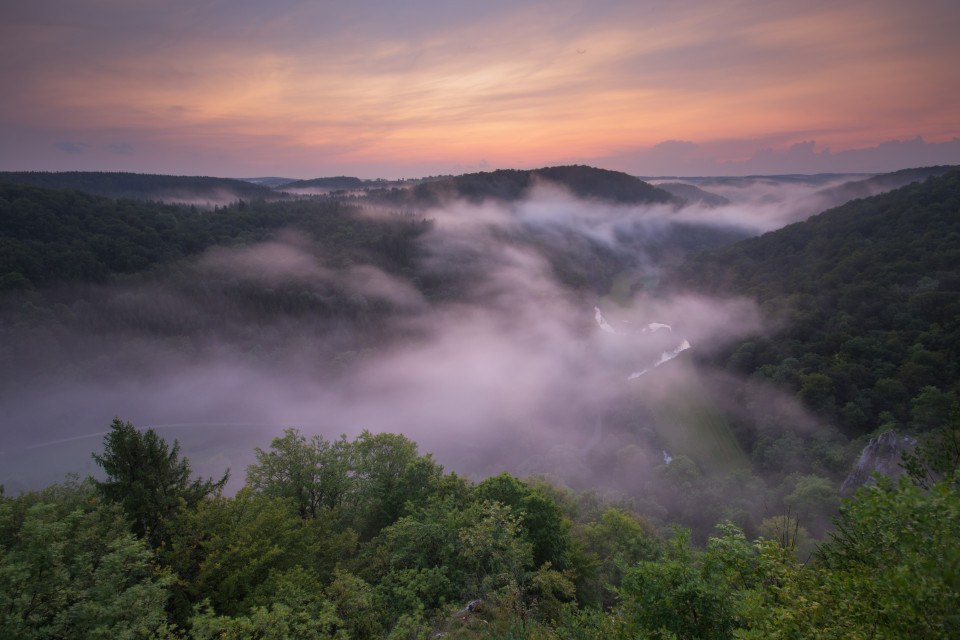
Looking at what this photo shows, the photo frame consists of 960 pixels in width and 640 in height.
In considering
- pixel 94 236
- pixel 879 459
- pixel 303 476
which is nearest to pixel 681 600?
pixel 303 476

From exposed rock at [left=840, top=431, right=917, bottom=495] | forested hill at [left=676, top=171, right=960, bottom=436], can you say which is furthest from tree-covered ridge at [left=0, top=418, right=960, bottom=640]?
forested hill at [left=676, top=171, right=960, bottom=436]

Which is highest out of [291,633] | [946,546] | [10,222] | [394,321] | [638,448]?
[10,222]

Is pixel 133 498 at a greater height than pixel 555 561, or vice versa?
pixel 133 498

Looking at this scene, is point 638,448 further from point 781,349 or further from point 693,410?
point 781,349

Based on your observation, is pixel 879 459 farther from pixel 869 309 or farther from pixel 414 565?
pixel 414 565

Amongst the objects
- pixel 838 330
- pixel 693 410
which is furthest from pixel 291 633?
pixel 838 330

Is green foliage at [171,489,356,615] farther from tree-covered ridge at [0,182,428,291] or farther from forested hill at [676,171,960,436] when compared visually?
tree-covered ridge at [0,182,428,291]

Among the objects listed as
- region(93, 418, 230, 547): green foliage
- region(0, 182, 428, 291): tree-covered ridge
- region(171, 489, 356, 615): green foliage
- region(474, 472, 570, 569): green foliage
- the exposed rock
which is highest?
region(0, 182, 428, 291): tree-covered ridge
